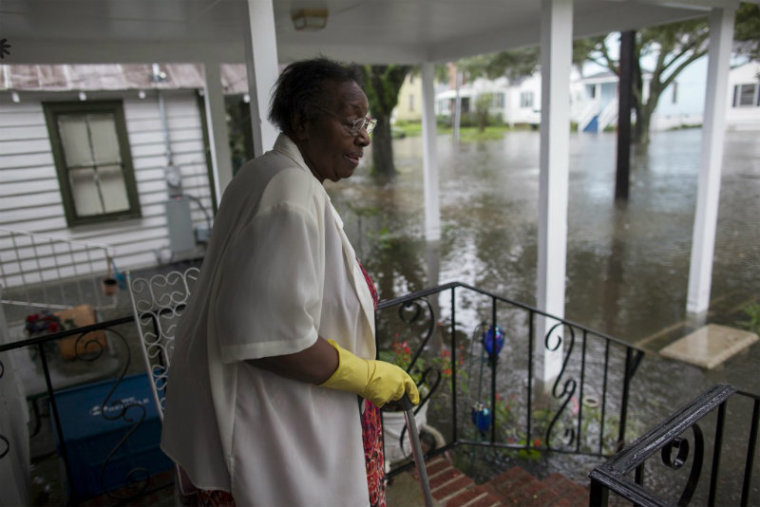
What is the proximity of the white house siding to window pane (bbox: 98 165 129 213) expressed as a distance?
0.70ft

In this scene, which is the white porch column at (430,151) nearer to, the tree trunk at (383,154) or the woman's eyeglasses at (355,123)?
the tree trunk at (383,154)

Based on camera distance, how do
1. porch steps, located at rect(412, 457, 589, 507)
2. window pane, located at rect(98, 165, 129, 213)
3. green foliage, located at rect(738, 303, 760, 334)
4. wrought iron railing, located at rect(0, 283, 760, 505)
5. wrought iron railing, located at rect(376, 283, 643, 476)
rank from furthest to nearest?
window pane, located at rect(98, 165, 129, 213) < green foliage, located at rect(738, 303, 760, 334) < wrought iron railing, located at rect(376, 283, 643, 476) < porch steps, located at rect(412, 457, 589, 507) < wrought iron railing, located at rect(0, 283, 760, 505)

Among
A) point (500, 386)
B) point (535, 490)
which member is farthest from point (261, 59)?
point (500, 386)

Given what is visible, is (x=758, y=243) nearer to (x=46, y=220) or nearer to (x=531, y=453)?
(x=531, y=453)

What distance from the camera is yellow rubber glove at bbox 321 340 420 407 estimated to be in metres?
1.32

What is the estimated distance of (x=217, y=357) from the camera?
1.25m

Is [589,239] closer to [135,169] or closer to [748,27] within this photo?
[748,27]

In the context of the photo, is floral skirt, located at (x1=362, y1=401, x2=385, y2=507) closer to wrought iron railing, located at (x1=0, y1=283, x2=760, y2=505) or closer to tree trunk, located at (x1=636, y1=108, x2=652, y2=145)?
wrought iron railing, located at (x1=0, y1=283, x2=760, y2=505)

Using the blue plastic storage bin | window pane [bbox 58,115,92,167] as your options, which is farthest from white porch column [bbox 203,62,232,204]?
the blue plastic storage bin

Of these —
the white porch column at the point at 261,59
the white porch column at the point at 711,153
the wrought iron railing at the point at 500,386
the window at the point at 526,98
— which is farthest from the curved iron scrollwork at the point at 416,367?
the window at the point at 526,98

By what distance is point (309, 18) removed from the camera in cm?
431

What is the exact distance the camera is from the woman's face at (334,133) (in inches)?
54.0

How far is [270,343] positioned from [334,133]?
0.57 meters

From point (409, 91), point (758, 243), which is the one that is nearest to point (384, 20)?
point (758, 243)
